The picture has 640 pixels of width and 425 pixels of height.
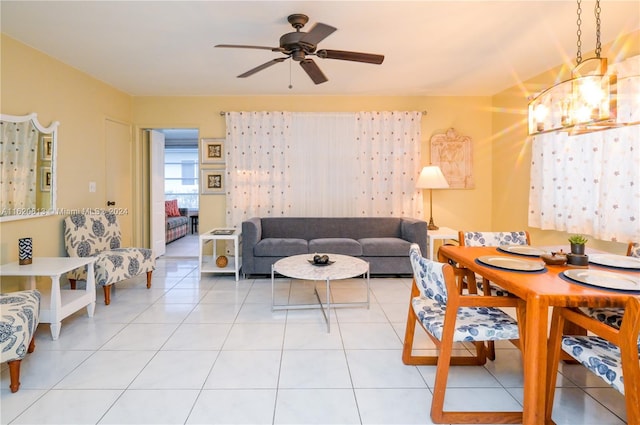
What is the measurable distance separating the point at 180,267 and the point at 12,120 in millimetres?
2686

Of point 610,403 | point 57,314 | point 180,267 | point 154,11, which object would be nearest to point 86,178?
point 180,267

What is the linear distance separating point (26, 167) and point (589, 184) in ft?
17.5

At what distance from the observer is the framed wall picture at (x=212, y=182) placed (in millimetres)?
5359

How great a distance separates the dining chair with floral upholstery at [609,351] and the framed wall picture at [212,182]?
A: 15.1ft

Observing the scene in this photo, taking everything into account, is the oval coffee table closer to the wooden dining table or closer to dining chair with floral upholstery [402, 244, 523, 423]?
dining chair with floral upholstery [402, 244, 523, 423]

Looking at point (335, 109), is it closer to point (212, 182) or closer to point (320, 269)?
point (212, 182)

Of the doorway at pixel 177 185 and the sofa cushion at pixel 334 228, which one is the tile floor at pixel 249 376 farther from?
the doorway at pixel 177 185

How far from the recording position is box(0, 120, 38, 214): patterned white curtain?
303 cm

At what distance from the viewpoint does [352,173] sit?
5.23m

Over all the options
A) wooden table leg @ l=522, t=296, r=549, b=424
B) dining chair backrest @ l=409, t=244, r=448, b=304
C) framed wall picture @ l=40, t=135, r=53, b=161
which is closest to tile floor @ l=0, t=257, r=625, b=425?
wooden table leg @ l=522, t=296, r=549, b=424

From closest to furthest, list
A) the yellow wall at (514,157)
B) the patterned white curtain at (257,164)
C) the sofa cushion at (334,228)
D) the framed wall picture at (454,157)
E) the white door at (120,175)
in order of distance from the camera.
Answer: the yellow wall at (514,157) < the white door at (120,175) < the sofa cushion at (334,228) < the patterned white curtain at (257,164) < the framed wall picture at (454,157)

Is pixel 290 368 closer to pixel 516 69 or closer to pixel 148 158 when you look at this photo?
pixel 516 69

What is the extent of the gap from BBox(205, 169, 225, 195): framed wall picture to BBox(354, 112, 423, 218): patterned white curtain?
2.03m

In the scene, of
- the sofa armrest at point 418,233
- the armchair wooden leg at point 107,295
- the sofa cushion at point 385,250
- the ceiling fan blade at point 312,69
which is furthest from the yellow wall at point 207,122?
the ceiling fan blade at point 312,69
